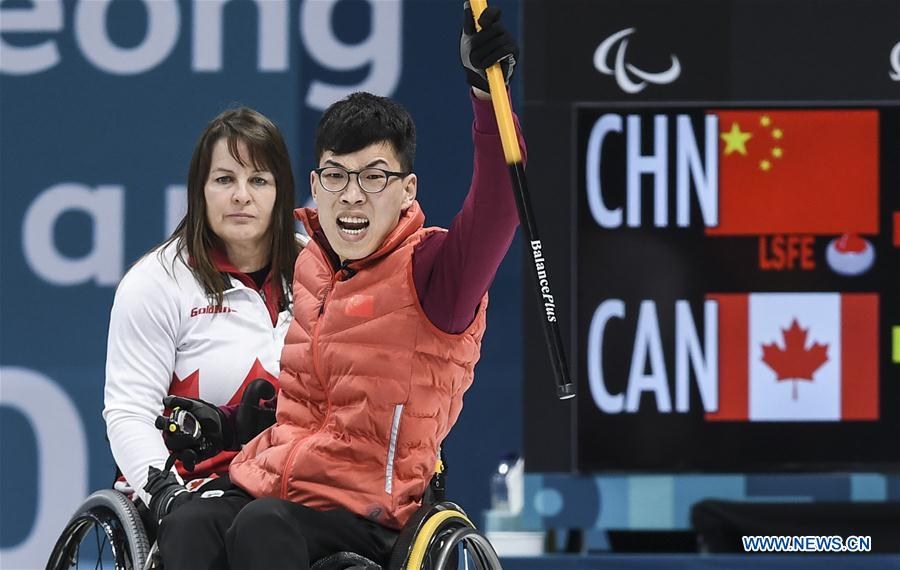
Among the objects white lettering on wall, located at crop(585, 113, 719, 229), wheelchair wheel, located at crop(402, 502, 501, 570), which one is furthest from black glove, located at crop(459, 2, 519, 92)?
white lettering on wall, located at crop(585, 113, 719, 229)

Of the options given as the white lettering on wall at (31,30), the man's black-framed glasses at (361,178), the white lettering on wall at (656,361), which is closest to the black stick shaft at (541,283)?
the man's black-framed glasses at (361,178)

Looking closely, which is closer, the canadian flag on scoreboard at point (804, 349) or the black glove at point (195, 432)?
the black glove at point (195, 432)

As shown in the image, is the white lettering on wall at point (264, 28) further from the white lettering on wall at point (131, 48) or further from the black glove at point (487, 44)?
the black glove at point (487, 44)

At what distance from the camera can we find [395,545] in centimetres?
254

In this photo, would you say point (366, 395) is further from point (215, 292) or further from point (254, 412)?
point (215, 292)

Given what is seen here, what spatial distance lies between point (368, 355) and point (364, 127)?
42cm

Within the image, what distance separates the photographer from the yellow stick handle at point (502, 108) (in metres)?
2.45

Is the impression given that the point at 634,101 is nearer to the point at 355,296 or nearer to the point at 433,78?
the point at 433,78

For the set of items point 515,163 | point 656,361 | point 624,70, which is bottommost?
point 656,361

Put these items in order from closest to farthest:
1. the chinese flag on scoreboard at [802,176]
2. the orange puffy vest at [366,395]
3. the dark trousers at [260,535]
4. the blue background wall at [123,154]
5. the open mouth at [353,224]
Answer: the dark trousers at [260,535]
the orange puffy vest at [366,395]
the open mouth at [353,224]
the chinese flag on scoreboard at [802,176]
the blue background wall at [123,154]

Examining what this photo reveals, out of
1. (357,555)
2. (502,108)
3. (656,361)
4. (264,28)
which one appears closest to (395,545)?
(357,555)

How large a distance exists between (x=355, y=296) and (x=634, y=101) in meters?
2.27

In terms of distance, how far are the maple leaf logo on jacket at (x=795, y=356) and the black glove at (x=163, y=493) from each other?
2.38 m

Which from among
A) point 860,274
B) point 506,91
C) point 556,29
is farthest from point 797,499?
point 506,91
